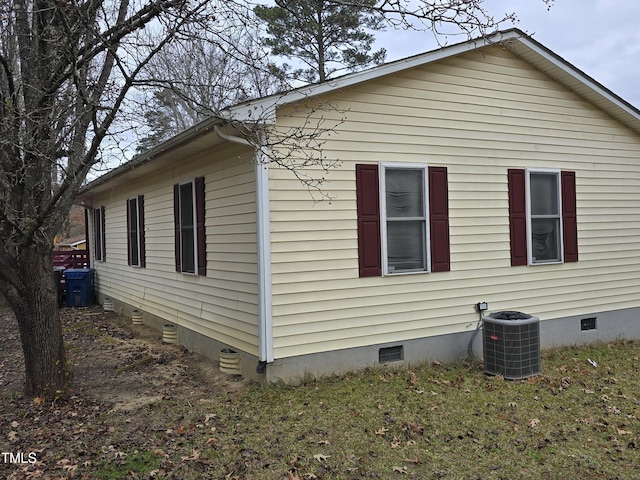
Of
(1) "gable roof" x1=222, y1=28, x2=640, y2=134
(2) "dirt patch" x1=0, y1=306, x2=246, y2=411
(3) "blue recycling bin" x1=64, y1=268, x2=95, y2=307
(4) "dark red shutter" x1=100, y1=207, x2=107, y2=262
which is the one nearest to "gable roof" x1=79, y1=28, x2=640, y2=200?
(1) "gable roof" x1=222, y1=28, x2=640, y2=134

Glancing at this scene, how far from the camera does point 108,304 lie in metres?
13.4

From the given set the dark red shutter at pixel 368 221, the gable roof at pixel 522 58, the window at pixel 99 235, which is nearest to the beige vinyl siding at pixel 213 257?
the gable roof at pixel 522 58

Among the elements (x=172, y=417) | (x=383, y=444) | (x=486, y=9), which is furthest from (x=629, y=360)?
(x=172, y=417)

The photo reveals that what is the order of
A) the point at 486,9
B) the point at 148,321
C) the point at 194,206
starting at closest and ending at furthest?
1. the point at 486,9
2. the point at 194,206
3. the point at 148,321

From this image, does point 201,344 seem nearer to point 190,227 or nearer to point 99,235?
point 190,227

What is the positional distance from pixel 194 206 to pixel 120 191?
538cm

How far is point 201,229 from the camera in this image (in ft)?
25.8

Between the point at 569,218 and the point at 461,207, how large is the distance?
87.1 inches

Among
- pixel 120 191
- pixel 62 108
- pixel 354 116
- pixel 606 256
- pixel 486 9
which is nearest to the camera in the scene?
pixel 486 9

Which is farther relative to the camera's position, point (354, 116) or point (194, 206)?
point (194, 206)

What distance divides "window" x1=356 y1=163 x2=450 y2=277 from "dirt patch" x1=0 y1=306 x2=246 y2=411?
2351 millimetres

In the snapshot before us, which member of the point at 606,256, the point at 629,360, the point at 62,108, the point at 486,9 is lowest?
the point at 629,360

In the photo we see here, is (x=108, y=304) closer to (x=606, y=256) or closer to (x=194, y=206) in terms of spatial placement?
(x=194, y=206)

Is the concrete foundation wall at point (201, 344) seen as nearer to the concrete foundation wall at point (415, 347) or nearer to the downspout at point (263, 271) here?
the concrete foundation wall at point (415, 347)
